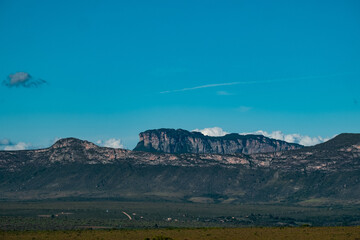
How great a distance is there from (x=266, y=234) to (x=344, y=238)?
19689 mm

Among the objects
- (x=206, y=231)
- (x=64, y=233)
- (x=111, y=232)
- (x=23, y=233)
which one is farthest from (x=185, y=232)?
(x=23, y=233)

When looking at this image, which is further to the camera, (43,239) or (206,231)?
(206,231)

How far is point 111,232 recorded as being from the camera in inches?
6476

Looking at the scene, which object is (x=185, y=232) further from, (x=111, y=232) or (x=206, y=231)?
(x=111, y=232)

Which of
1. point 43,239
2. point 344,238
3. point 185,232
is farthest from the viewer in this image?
point 185,232

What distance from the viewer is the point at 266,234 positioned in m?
152

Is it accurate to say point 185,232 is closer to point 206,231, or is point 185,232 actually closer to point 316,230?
point 206,231

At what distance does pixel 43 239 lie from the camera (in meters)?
149

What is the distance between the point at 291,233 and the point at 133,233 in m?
39.0

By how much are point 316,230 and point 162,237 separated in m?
40.1

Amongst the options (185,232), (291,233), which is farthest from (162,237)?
(291,233)

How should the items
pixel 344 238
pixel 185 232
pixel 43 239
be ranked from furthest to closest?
pixel 185 232 < pixel 43 239 < pixel 344 238

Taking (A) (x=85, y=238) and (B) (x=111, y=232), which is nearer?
(A) (x=85, y=238)

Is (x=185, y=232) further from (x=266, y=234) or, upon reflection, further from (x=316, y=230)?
(x=316, y=230)
